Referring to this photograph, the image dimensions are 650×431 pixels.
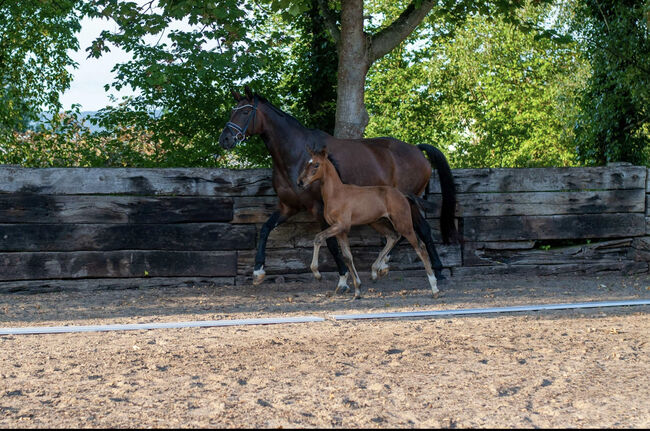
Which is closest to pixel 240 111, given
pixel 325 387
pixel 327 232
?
pixel 327 232

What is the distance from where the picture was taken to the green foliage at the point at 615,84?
13664 millimetres

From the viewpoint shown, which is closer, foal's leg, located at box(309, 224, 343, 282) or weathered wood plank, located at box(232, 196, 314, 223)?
foal's leg, located at box(309, 224, 343, 282)

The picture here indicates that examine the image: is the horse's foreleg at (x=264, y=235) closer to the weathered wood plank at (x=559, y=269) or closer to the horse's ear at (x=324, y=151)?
the horse's ear at (x=324, y=151)

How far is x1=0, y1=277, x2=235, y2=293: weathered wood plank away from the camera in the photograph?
9.51 m

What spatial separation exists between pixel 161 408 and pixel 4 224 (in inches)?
242

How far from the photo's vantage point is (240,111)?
30.7 feet

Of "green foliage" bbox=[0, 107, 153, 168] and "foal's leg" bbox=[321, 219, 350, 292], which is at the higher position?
"green foliage" bbox=[0, 107, 153, 168]

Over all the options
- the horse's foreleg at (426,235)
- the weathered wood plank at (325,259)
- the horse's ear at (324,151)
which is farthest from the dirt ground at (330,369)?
the horse's ear at (324,151)

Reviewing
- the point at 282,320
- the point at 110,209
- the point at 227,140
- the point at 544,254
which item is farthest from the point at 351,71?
the point at 282,320

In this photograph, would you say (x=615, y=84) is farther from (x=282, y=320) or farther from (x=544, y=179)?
(x=282, y=320)

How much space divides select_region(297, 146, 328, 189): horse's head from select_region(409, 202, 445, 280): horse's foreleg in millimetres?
1727

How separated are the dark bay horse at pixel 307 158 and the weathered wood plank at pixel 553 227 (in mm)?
783

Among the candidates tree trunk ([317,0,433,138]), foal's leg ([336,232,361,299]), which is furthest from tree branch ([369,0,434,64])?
foal's leg ([336,232,361,299])

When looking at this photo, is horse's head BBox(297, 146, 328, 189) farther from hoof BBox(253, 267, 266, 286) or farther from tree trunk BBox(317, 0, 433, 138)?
tree trunk BBox(317, 0, 433, 138)
